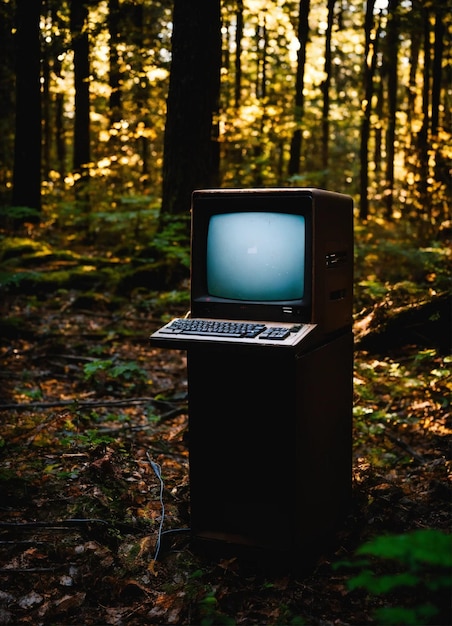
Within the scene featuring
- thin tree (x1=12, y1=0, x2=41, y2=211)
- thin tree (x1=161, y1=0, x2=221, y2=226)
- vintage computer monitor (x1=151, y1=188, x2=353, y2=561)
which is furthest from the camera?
thin tree (x1=12, y1=0, x2=41, y2=211)

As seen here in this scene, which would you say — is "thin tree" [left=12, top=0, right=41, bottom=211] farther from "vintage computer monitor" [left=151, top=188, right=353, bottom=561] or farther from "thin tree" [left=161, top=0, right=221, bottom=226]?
"vintage computer monitor" [left=151, top=188, right=353, bottom=561]

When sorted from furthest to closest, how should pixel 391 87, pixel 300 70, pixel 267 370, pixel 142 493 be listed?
pixel 391 87 < pixel 300 70 < pixel 142 493 < pixel 267 370

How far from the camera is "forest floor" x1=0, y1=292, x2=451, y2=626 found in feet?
9.16

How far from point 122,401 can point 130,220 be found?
6664 mm

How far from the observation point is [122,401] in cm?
520

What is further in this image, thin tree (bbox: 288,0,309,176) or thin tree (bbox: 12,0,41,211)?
thin tree (bbox: 288,0,309,176)

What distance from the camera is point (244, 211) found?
315 cm

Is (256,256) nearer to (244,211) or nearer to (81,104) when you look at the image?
(244,211)

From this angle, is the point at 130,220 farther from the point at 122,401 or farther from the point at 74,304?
the point at 122,401

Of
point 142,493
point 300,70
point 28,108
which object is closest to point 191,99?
point 28,108

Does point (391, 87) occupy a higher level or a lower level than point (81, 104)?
higher

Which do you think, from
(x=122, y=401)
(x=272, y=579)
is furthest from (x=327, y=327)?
(x=122, y=401)

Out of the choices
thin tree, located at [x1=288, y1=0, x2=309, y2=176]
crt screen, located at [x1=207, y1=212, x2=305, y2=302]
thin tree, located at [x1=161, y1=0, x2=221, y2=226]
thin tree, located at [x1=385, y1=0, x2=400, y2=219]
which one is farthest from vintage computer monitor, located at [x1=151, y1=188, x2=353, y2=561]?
thin tree, located at [x1=385, y1=0, x2=400, y2=219]

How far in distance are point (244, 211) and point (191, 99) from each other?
5522 millimetres
